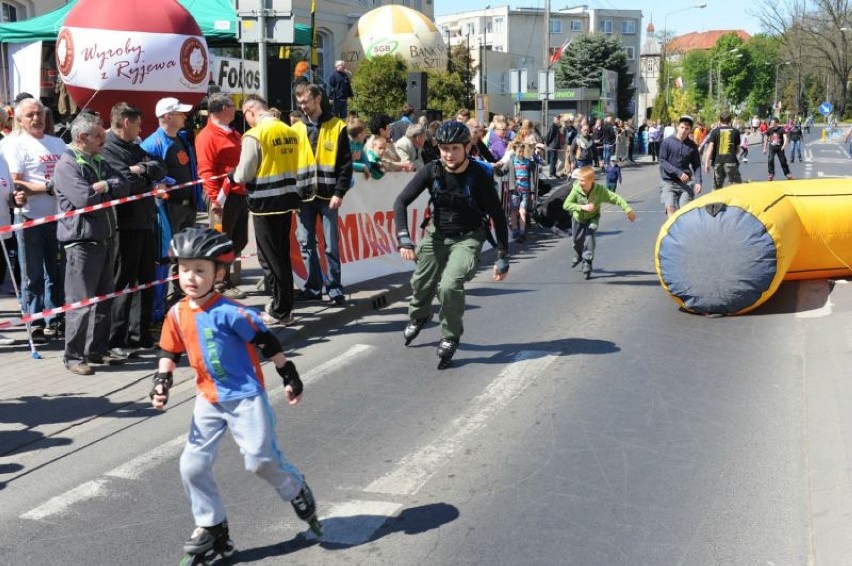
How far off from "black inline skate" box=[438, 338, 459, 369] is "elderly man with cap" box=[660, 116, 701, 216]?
7161mm

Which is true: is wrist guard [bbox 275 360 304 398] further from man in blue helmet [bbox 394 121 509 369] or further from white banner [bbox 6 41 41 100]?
white banner [bbox 6 41 41 100]

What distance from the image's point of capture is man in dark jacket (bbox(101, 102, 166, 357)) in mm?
8102

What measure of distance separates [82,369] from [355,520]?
3665 mm

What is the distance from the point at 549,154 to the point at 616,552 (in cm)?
2630

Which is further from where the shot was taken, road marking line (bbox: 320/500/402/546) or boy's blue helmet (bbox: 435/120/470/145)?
boy's blue helmet (bbox: 435/120/470/145)

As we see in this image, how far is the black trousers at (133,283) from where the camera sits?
27.2ft

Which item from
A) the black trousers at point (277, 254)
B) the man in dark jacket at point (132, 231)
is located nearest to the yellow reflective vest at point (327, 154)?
the black trousers at point (277, 254)

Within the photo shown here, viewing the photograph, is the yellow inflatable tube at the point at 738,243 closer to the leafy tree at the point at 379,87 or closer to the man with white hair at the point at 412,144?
the man with white hair at the point at 412,144

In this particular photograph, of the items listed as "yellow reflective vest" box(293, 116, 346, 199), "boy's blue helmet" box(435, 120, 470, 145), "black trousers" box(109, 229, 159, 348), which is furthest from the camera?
"yellow reflective vest" box(293, 116, 346, 199)

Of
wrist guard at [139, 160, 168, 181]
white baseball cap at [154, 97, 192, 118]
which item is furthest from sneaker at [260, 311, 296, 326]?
white baseball cap at [154, 97, 192, 118]

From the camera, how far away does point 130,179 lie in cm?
804

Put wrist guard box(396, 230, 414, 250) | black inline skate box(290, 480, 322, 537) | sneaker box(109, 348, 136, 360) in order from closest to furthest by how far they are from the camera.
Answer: black inline skate box(290, 480, 322, 537)
wrist guard box(396, 230, 414, 250)
sneaker box(109, 348, 136, 360)

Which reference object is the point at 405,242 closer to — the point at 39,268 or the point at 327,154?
the point at 327,154

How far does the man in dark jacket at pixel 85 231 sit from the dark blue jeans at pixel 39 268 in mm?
1131
